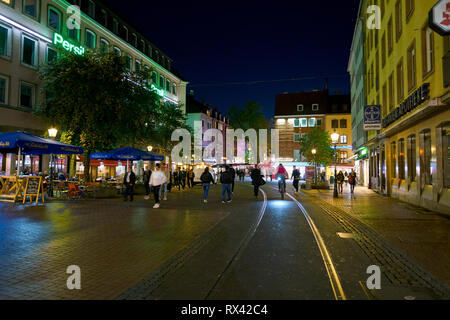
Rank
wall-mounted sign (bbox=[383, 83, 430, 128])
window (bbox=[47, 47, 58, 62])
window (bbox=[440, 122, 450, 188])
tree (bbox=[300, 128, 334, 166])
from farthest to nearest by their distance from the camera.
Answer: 1. tree (bbox=[300, 128, 334, 166])
2. window (bbox=[47, 47, 58, 62])
3. wall-mounted sign (bbox=[383, 83, 430, 128])
4. window (bbox=[440, 122, 450, 188])

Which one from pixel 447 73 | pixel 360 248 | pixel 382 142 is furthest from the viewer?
pixel 382 142

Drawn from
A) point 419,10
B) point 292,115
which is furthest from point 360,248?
point 292,115

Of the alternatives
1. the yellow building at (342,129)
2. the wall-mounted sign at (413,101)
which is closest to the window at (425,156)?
the wall-mounted sign at (413,101)

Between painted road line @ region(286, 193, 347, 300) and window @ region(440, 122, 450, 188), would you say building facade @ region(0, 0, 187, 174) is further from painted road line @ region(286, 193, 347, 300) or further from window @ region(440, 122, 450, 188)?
painted road line @ region(286, 193, 347, 300)

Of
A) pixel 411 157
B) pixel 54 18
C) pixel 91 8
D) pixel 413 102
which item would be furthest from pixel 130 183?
pixel 91 8

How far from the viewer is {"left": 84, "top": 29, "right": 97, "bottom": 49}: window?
1229 inches

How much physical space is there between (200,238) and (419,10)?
45.6 ft

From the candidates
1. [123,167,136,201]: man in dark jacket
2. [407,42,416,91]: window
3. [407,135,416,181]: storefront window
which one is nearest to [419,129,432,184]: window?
[407,135,416,181]: storefront window

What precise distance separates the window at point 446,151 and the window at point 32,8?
26776 millimetres

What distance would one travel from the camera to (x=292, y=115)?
63.5 meters

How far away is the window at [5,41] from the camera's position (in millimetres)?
23047

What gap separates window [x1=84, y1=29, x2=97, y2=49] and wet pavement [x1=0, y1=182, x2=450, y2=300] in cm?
2448
